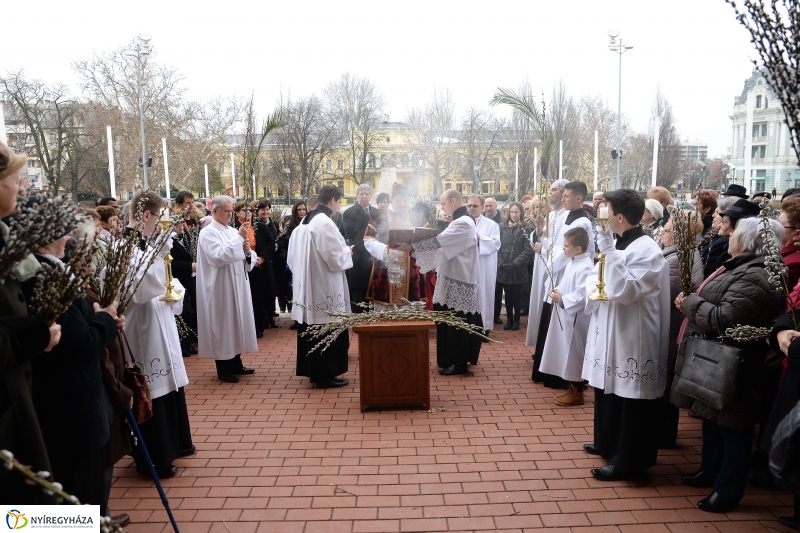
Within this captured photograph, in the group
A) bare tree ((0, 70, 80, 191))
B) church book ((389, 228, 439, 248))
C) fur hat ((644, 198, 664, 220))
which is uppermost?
bare tree ((0, 70, 80, 191))

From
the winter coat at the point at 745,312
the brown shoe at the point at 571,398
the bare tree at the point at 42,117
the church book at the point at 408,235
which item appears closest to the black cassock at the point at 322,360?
the church book at the point at 408,235

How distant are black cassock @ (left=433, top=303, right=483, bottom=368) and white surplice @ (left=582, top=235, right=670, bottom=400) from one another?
9.54 ft

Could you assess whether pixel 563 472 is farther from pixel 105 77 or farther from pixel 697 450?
pixel 105 77

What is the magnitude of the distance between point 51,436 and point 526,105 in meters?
6.03

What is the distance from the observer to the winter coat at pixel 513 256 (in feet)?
31.7

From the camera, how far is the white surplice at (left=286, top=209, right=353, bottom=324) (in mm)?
6742

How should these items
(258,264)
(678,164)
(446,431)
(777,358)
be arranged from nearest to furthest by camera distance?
1. (777,358)
2. (446,431)
3. (258,264)
4. (678,164)

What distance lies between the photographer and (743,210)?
439cm

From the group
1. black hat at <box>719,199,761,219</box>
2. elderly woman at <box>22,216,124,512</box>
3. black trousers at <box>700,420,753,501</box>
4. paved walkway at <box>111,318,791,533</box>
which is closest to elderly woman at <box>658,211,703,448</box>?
paved walkway at <box>111,318,791,533</box>

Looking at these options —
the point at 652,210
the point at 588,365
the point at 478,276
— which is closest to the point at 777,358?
the point at 588,365

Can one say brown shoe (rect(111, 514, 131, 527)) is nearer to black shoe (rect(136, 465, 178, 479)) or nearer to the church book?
black shoe (rect(136, 465, 178, 479))

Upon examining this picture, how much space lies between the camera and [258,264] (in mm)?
9633

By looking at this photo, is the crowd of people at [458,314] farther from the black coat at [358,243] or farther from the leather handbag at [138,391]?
the leather handbag at [138,391]

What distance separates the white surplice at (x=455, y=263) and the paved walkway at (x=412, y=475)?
108 cm
